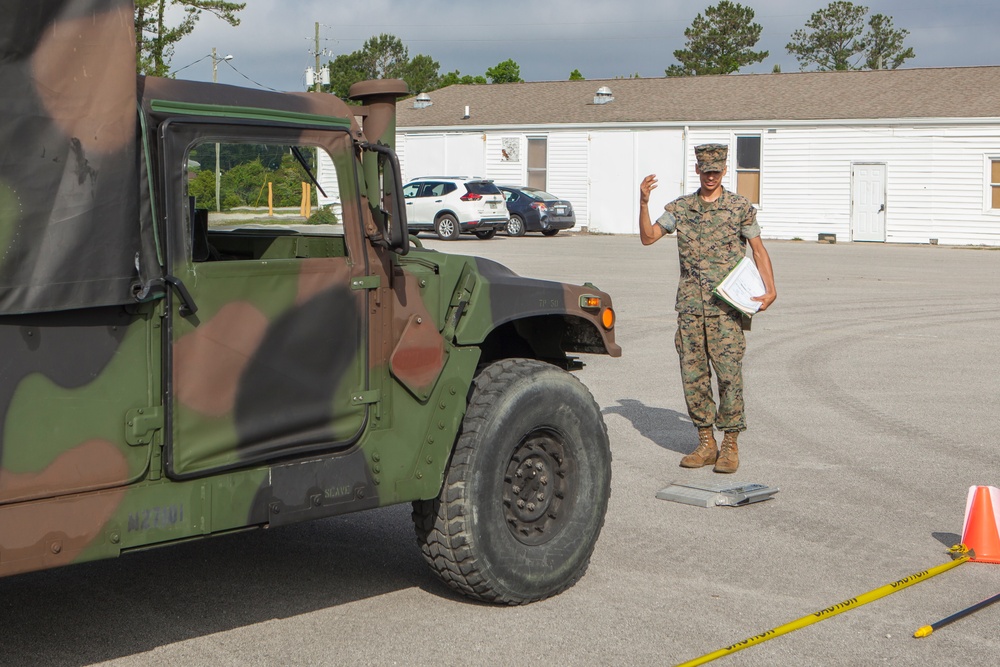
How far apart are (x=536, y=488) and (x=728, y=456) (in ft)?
9.36

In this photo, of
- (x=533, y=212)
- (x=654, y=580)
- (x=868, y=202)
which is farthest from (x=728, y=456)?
(x=868, y=202)

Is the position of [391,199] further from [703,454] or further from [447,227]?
[447,227]

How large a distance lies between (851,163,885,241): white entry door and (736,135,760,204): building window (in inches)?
115

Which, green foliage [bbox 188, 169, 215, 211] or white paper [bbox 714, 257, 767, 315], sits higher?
green foliage [bbox 188, 169, 215, 211]

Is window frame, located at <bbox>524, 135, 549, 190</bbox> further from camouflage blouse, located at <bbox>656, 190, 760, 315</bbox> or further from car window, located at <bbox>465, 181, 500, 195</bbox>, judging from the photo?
camouflage blouse, located at <bbox>656, 190, 760, 315</bbox>

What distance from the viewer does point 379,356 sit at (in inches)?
195

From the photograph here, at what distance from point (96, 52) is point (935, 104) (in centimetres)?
3495

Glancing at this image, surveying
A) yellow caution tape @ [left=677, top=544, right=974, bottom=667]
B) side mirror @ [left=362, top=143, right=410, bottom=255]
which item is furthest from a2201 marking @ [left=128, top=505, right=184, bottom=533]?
yellow caution tape @ [left=677, top=544, right=974, bottom=667]

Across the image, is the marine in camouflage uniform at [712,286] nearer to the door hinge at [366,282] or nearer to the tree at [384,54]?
the door hinge at [366,282]

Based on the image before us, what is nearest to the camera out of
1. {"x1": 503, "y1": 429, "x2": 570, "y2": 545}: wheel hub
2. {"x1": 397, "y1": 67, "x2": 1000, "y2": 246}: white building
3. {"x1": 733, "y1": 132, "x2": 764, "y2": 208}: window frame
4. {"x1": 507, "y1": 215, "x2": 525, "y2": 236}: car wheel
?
{"x1": 503, "y1": 429, "x2": 570, "y2": 545}: wheel hub

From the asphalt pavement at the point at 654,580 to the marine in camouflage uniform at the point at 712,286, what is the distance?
0.42m

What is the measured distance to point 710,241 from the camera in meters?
8.10

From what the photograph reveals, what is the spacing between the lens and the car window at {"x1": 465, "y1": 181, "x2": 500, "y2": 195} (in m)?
33.1

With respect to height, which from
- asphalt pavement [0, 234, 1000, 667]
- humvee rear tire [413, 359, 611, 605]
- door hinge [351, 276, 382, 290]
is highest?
door hinge [351, 276, 382, 290]
